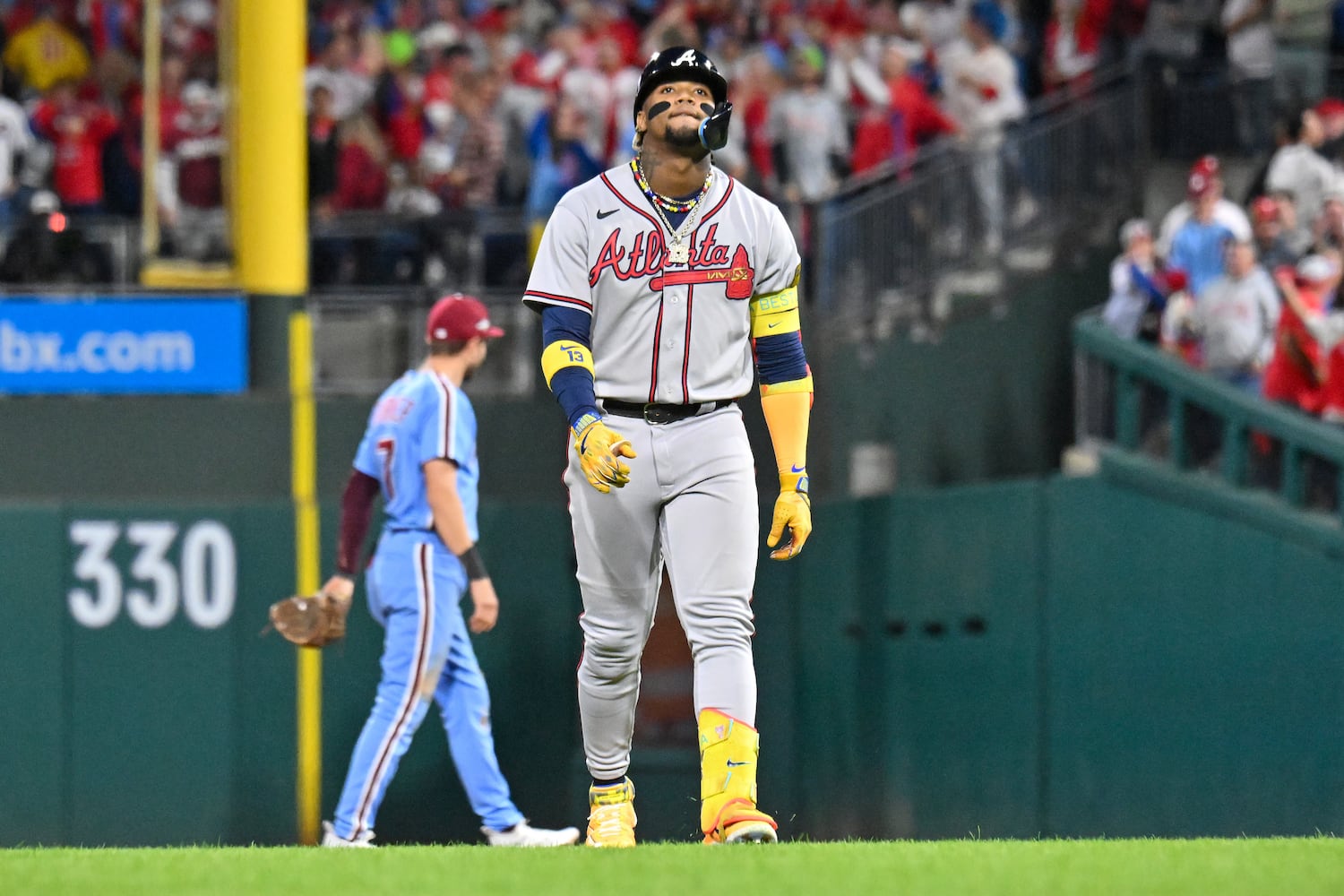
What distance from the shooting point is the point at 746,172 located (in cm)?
1355

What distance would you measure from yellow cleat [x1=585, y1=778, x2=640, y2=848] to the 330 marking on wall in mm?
4442

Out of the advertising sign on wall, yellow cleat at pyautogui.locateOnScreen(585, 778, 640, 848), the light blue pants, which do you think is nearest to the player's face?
yellow cleat at pyautogui.locateOnScreen(585, 778, 640, 848)

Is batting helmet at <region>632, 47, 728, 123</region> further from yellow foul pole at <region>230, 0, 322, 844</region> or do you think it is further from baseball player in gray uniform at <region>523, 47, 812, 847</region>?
yellow foul pole at <region>230, 0, 322, 844</region>

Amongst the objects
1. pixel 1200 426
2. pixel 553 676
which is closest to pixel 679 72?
pixel 1200 426

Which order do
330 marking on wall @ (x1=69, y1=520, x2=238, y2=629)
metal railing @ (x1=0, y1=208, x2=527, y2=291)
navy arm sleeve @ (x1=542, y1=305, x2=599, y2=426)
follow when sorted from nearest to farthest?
navy arm sleeve @ (x1=542, y1=305, x2=599, y2=426) < 330 marking on wall @ (x1=69, y1=520, x2=238, y2=629) < metal railing @ (x1=0, y1=208, x2=527, y2=291)

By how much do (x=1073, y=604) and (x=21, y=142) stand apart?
7.91 metres

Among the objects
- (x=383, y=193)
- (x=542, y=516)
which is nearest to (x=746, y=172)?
(x=383, y=193)

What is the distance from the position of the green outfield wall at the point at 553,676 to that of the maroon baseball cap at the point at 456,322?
179 cm

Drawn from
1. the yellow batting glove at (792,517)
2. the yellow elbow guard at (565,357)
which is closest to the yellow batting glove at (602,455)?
the yellow elbow guard at (565,357)

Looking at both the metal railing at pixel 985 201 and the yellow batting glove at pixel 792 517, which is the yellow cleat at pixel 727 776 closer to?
the yellow batting glove at pixel 792 517

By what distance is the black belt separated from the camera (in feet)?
21.4

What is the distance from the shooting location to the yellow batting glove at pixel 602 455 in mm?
6188

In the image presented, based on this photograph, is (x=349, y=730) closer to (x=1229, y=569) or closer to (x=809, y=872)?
(x=1229, y=569)

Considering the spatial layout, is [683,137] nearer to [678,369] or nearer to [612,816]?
[678,369]
